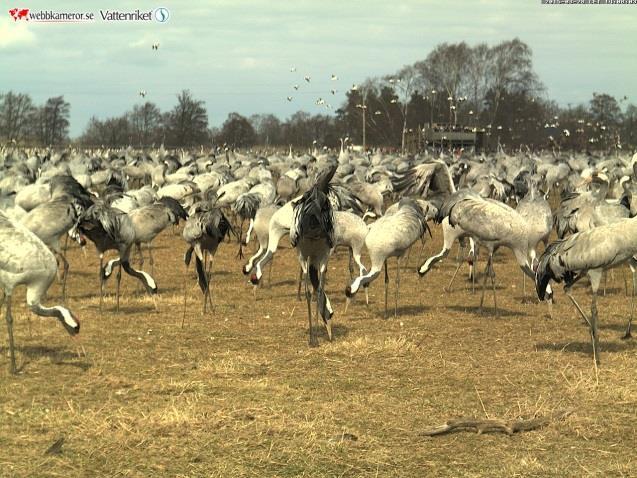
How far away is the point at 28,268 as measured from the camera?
8.35m

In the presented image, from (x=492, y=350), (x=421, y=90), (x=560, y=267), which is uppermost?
(x=421, y=90)

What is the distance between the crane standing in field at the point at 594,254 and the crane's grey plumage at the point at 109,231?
222 inches

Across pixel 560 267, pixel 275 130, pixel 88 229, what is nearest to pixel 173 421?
pixel 560 267

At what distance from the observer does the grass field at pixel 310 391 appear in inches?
227

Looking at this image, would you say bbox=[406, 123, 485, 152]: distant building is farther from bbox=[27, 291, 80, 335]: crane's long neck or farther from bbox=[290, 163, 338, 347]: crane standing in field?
bbox=[27, 291, 80, 335]: crane's long neck

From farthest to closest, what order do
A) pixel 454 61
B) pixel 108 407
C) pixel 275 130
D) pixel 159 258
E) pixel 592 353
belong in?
1. pixel 275 130
2. pixel 454 61
3. pixel 159 258
4. pixel 592 353
5. pixel 108 407

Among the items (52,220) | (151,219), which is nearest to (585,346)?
(151,219)

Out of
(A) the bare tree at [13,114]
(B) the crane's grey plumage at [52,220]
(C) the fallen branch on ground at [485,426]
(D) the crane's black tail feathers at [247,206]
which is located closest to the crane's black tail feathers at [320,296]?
(C) the fallen branch on ground at [485,426]

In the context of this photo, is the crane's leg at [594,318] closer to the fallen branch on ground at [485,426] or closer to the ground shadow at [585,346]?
the ground shadow at [585,346]

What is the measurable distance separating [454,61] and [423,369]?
6529 cm

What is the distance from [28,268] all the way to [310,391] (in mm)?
3110

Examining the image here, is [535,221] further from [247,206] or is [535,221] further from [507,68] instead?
[507,68]

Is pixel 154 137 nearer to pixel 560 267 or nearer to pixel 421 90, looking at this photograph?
pixel 421 90

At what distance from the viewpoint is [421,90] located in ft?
239
